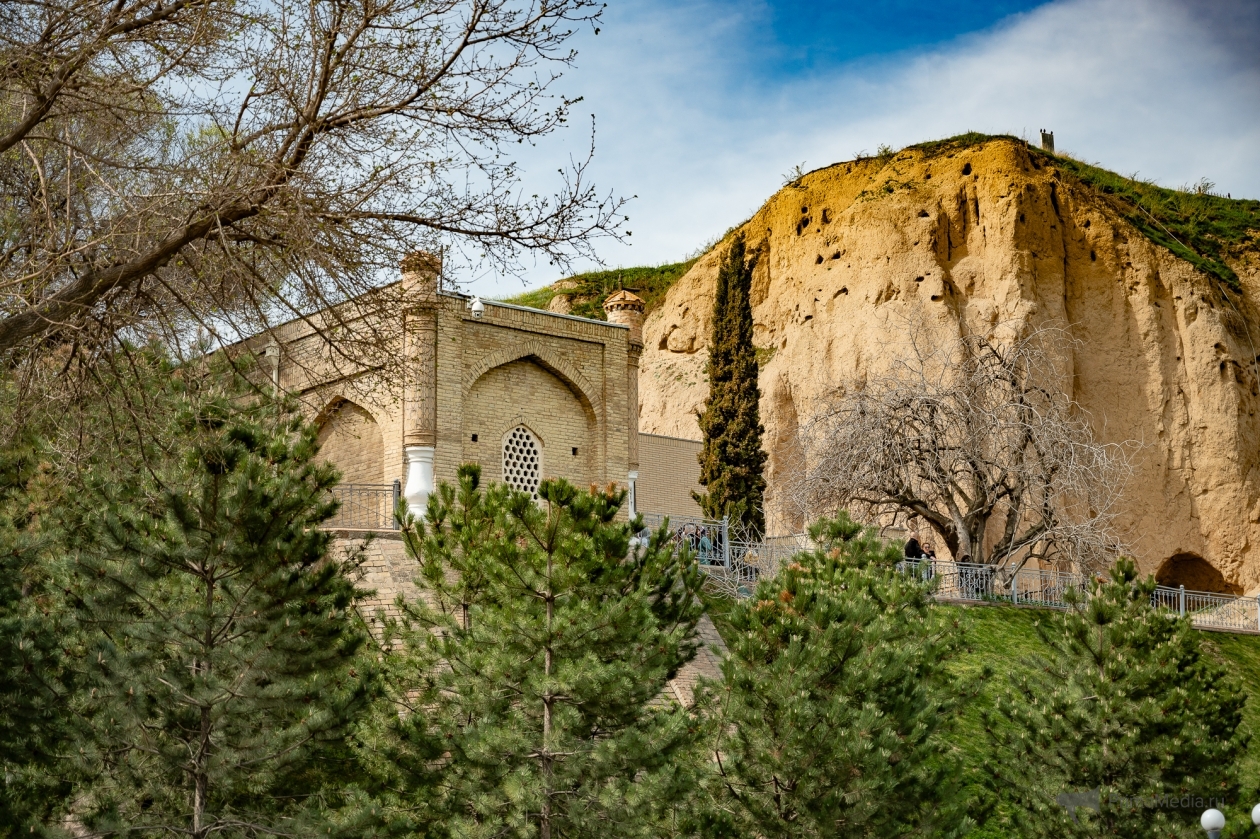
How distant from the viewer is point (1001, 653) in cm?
2102

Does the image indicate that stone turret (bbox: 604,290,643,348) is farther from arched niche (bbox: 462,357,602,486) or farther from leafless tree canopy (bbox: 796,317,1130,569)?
leafless tree canopy (bbox: 796,317,1130,569)

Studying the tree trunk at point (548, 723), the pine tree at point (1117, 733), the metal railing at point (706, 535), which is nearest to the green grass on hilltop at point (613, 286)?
the metal railing at point (706, 535)

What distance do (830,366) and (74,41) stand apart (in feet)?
84.1

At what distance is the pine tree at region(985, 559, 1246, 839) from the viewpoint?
15086mm

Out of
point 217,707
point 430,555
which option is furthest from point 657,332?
point 217,707

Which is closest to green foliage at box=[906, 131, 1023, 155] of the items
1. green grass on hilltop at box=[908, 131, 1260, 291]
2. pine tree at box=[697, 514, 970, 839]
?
green grass on hilltop at box=[908, 131, 1260, 291]

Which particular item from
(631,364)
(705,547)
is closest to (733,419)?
(631,364)

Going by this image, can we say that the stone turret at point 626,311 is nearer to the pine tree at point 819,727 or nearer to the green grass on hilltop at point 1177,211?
the green grass on hilltop at point 1177,211

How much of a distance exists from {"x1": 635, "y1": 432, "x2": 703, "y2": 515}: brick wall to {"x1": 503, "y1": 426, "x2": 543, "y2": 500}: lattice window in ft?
16.4

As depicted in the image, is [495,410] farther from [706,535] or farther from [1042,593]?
[1042,593]

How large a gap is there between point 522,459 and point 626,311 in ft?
12.7

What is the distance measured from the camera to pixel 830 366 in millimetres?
33625

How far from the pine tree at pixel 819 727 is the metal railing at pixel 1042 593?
629 cm

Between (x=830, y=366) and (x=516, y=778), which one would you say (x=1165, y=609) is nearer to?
(x=516, y=778)
